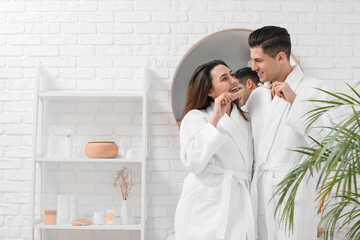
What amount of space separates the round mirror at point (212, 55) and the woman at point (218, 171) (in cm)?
48

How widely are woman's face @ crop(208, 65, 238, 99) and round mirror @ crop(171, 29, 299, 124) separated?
457 mm

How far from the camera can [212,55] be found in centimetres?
292

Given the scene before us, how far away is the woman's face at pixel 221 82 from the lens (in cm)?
243

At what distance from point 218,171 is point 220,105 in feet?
1.11

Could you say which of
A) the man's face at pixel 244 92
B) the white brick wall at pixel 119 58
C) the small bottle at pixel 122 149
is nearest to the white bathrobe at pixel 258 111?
the man's face at pixel 244 92

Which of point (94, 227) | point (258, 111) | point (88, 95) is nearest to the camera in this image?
point (258, 111)

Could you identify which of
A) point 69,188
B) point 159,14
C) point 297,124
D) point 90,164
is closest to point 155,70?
point 159,14

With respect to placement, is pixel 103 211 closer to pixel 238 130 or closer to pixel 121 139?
pixel 121 139

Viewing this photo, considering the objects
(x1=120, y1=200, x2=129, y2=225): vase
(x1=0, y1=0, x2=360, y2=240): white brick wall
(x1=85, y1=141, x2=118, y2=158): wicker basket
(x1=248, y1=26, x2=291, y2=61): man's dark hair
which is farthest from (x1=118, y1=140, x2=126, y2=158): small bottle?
(x1=248, y1=26, x2=291, y2=61): man's dark hair

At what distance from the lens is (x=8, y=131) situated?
2.97 m

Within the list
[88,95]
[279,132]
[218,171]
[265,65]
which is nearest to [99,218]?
[88,95]

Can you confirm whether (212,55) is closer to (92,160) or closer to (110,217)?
(92,160)

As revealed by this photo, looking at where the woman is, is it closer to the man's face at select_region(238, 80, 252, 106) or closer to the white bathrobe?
the white bathrobe

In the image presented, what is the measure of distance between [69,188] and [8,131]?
562 millimetres
